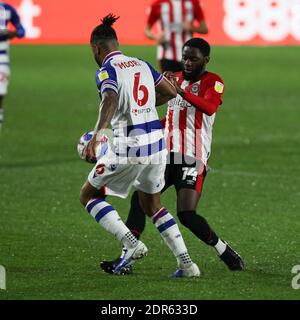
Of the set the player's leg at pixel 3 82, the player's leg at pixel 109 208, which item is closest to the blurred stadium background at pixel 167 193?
the player's leg at pixel 109 208

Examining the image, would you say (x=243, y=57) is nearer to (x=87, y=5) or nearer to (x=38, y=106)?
(x=87, y=5)

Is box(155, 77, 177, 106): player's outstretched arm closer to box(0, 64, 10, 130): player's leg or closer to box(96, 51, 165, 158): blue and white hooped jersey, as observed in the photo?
box(96, 51, 165, 158): blue and white hooped jersey

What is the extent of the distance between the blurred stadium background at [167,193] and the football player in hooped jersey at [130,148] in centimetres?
37

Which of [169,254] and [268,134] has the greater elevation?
[169,254]

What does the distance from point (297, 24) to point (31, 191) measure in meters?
18.8

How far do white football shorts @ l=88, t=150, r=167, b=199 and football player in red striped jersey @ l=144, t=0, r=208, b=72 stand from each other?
10.4 metres

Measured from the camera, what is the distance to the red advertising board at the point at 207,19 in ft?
96.1

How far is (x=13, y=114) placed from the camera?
1964cm

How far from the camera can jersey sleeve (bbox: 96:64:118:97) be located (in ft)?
25.2

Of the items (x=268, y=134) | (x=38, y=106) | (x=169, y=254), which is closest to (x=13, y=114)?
(x=38, y=106)

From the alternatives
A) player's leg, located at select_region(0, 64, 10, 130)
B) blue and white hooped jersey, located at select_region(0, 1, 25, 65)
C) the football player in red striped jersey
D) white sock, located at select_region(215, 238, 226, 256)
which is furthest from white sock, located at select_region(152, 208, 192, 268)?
the football player in red striped jersey
